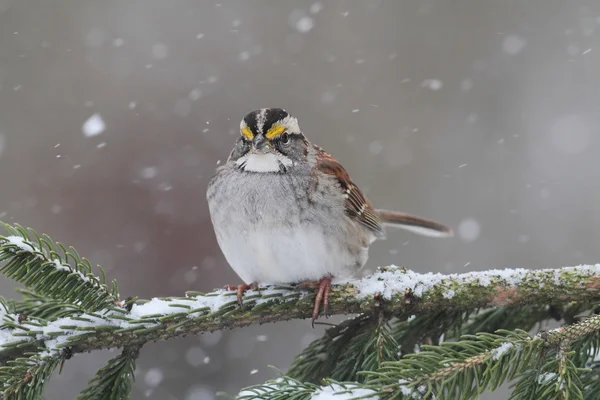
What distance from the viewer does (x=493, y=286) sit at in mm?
2084

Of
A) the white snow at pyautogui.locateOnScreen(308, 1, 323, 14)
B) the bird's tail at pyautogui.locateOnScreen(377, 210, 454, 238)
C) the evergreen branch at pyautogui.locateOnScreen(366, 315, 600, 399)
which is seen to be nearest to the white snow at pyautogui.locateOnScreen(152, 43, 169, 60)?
the white snow at pyautogui.locateOnScreen(308, 1, 323, 14)

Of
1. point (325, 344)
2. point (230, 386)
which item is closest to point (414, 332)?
point (325, 344)

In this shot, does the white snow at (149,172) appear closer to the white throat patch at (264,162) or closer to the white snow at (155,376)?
the white snow at (155,376)

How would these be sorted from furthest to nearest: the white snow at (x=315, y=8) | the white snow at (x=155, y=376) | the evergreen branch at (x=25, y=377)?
the white snow at (x=315, y=8)
the white snow at (x=155, y=376)
the evergreen branch at (x=25, y=377)

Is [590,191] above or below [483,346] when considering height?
above

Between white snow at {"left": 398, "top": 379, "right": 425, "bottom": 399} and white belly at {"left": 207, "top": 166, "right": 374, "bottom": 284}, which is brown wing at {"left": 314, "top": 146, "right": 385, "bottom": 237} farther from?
white snow at {"left": 398, "top": 379, "right": 425, "bottom": 399}

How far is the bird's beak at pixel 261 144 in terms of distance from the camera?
2971 mm

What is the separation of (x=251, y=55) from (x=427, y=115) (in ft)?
6.59

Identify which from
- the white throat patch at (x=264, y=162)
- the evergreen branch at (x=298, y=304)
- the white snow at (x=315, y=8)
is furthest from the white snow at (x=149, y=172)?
the evergreen branch at (x=298, y=304)

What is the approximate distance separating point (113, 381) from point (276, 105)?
4.88m

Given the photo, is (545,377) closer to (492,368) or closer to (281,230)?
(492,368)

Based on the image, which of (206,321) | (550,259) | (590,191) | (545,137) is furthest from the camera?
(545,137)

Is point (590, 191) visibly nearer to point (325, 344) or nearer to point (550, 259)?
point (550, 259)

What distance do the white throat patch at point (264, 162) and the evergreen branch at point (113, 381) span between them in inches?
49.7
